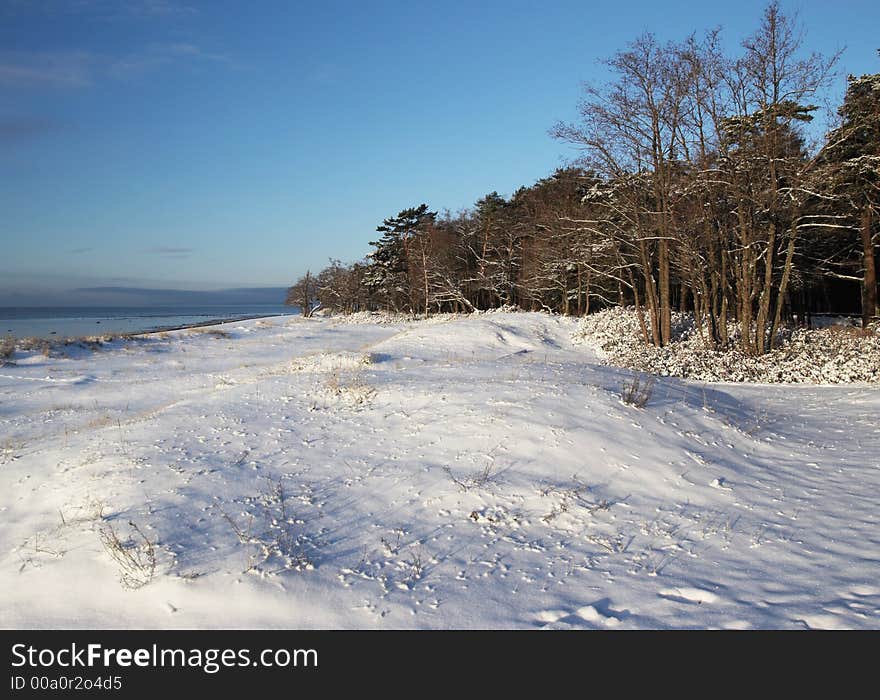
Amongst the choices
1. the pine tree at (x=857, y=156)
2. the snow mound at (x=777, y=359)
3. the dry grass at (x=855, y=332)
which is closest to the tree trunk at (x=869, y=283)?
the pine tree at (x=857, y=156)

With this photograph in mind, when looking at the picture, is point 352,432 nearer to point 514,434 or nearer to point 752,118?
point 514,434

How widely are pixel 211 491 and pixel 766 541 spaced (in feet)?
20.6

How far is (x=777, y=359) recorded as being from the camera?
63.0 feet

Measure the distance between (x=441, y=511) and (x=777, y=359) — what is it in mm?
18090

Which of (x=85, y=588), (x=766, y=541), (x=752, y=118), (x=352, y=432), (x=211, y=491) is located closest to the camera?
(x=85, y=588)

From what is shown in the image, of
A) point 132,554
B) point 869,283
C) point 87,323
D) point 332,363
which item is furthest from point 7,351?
point 87,323

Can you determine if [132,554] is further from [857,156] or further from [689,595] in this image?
[857,156]

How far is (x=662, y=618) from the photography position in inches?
163

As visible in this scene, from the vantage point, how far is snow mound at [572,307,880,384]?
1759 centimetres

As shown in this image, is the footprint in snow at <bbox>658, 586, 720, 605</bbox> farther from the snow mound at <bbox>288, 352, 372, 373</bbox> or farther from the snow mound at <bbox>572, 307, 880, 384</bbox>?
the snow mound at <bbox>572, 307, 880, 384</bbox>

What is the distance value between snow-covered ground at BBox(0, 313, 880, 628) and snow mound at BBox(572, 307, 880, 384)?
6816mm

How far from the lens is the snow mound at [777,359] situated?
57.7ft
